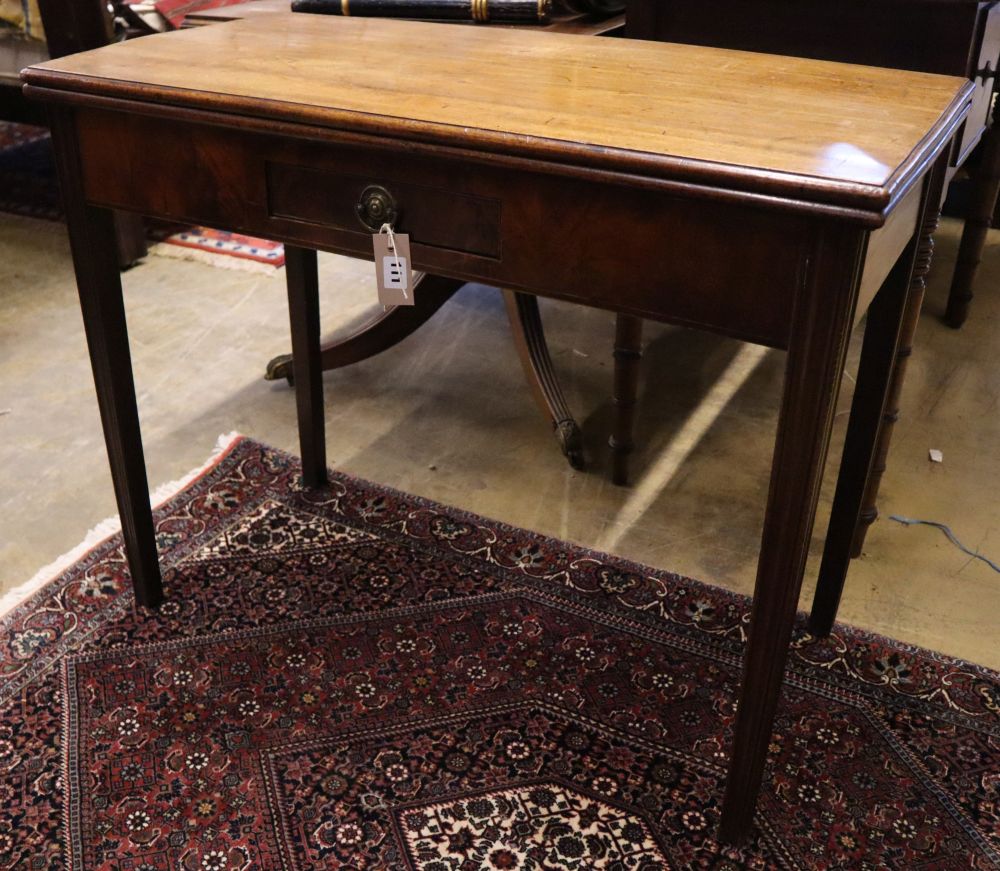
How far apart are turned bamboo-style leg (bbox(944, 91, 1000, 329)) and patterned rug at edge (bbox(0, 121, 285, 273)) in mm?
1561

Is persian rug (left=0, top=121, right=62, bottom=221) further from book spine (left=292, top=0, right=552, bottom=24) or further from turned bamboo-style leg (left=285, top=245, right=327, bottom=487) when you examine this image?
turned bamboo-style leg (left=285, top=245, right=327, bottom=487)

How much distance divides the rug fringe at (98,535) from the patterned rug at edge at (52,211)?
2.29 ft

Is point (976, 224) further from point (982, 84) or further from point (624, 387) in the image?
point (624, 387)

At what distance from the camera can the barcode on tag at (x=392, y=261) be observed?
3.24ft

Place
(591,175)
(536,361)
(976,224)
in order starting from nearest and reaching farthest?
(591,175)
(536,361)
(976,224)

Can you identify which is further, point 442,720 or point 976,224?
point 976,224

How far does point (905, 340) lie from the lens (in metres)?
1.36

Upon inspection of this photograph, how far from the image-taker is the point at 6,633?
140 cm

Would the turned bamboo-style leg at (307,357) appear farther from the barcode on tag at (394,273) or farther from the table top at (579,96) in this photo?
the barcode on tag at (394,273)

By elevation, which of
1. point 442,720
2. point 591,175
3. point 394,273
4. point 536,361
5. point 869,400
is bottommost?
point 442,720

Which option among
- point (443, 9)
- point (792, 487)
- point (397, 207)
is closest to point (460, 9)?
point (443, 9)

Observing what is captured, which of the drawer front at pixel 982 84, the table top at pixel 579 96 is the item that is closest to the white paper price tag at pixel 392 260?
the table top at pixel 579 96

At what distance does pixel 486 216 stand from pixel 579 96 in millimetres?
165

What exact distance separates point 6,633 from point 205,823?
0.46 m
